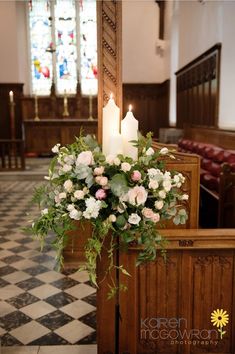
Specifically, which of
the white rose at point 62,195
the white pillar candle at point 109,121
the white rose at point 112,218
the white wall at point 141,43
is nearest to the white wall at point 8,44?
the white wall at point 141,43

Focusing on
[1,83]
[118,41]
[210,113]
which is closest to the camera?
[118,41]

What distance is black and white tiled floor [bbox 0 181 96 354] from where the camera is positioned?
2580mm

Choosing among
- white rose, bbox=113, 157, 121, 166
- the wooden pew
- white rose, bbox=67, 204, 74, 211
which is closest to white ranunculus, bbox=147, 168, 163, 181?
white rose, bbox=113, 157, 121, 166

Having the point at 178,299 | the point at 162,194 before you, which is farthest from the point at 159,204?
the point at 178,299

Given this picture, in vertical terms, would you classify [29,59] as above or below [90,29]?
below

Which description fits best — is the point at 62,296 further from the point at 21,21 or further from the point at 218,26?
the point at 21,21

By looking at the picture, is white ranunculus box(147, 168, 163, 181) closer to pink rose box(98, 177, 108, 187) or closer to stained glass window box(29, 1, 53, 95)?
pink rose box(98, 177, 108, 187)

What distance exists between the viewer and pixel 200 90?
8.79 m

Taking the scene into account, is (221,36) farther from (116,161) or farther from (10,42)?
(10,42)

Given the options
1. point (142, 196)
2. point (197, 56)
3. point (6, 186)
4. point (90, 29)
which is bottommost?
point (6, 186)

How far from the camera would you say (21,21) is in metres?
13.3

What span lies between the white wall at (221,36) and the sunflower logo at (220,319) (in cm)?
512

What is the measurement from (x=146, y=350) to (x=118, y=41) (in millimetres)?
1639

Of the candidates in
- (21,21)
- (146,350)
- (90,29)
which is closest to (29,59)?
(21,21)
